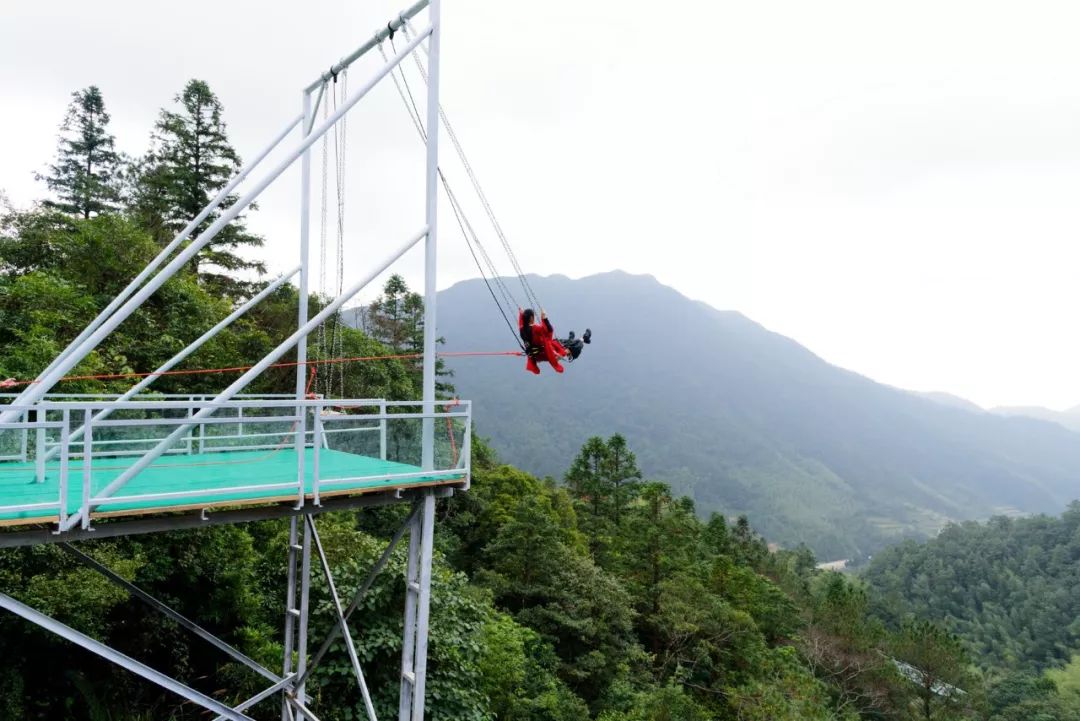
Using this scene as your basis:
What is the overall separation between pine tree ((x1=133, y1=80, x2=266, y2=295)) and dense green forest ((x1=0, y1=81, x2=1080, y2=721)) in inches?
3.6

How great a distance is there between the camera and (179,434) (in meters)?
5.06

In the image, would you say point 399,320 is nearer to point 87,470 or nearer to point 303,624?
point 303,624

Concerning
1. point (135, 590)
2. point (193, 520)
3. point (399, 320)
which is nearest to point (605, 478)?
point (399, 320)

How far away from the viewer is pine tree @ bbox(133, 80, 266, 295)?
24281mm

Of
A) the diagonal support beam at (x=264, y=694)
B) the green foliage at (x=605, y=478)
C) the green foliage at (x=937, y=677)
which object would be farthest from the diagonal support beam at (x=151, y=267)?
the green foliage at (x=937, y=677)

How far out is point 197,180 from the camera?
81.3ft

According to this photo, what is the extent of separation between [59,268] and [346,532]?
11.1m

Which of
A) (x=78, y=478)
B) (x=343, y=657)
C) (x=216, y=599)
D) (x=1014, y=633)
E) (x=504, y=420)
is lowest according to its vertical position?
(x=1014, y=633)

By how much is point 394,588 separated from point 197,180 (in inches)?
846

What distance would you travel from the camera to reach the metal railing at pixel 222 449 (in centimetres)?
491

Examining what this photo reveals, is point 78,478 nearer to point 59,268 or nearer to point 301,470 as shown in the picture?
A: point 301,470

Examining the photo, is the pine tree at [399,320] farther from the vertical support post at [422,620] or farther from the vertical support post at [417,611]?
the vertical support post at [422,620]

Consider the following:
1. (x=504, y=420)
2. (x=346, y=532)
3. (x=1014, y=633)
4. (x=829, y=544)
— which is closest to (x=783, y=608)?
(x=346, y=532)

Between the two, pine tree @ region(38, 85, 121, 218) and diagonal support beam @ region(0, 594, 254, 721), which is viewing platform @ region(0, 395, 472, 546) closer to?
diagonal support beam @ region(0, 594, 254, 721)
